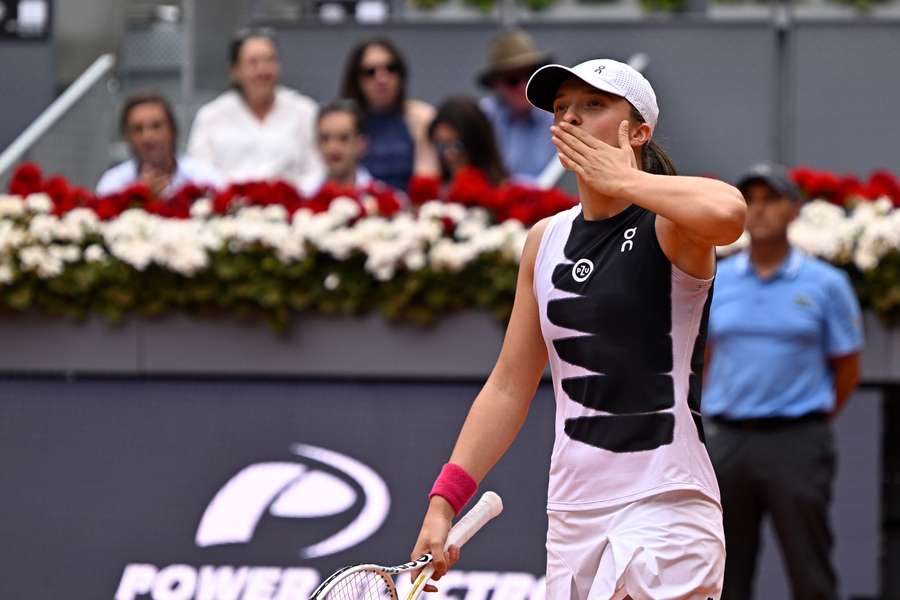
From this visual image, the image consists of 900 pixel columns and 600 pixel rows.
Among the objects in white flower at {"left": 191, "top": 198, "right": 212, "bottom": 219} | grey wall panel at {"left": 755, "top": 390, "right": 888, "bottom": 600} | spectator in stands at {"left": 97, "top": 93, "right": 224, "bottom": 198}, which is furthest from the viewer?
spectator in stands at {"left": 97, "top": 93, "right": 224, "bottom": 198}

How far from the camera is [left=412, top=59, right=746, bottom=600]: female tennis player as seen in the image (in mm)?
3445

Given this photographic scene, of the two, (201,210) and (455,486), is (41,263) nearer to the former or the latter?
(201,210)

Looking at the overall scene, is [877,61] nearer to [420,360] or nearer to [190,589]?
[420,360]

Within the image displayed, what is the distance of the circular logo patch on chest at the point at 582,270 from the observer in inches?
142

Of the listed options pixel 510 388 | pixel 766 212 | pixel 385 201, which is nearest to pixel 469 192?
pixel 385 201

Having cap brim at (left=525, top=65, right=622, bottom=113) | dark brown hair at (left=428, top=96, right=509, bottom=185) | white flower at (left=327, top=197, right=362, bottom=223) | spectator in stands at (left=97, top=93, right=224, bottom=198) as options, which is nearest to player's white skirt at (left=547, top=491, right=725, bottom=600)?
cap brim at (left=525, top=65, right=622, bottom=113)

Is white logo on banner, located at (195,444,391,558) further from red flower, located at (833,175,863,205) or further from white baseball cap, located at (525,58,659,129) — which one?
white baseball cap, located at (525,58,659,129)

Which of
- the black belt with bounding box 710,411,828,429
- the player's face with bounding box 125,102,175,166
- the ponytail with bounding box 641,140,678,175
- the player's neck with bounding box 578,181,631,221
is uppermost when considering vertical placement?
the player's face with bounding box 125,102,175,166

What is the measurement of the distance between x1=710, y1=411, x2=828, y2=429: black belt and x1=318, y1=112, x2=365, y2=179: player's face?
8.18ft

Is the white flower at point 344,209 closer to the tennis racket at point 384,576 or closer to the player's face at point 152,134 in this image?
the player's face at point 152,134

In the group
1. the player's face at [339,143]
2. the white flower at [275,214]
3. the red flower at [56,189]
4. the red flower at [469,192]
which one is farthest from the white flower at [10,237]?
the red flower at [469,192]

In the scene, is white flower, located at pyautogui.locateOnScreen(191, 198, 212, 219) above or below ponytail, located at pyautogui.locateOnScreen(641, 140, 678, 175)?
below

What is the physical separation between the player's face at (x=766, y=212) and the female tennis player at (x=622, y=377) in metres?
3.39

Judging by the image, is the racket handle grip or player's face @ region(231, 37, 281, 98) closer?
the racket handle grip
